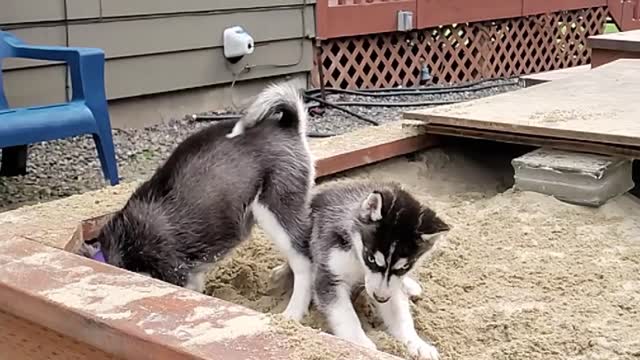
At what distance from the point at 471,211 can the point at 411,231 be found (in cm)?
140

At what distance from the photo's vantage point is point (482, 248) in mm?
3639

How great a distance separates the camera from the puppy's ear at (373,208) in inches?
109

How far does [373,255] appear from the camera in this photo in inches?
108

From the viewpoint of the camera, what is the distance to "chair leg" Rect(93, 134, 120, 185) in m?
5.10

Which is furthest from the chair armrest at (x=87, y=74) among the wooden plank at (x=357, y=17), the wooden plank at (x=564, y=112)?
the wooden plank at (x=357, y=17)

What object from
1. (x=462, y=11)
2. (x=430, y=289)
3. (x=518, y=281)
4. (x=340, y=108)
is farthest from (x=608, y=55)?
(x=430, y=289)

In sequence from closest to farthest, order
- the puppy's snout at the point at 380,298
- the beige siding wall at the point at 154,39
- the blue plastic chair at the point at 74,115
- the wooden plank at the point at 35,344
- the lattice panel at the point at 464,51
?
the wooden plank at the point at 35,344
the puppy's snout at the point at 380,298
the blue plastic chair at the point at 74,115
the beige siding wall at the point at 154,39
the lattice panel at the point at 464,51

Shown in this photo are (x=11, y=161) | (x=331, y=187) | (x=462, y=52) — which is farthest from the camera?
(x=462, y=52)

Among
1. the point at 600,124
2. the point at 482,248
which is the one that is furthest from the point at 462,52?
the point at 482,248

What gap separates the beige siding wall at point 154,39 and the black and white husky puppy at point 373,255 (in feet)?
12.6

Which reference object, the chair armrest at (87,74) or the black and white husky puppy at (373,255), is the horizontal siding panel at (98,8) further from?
the black and white husky puppy at (373,255)

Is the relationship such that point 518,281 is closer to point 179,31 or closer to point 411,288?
point 411,288

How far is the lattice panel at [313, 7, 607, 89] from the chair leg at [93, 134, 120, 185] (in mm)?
3563

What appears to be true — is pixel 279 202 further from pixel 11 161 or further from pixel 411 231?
pixel 11 161
